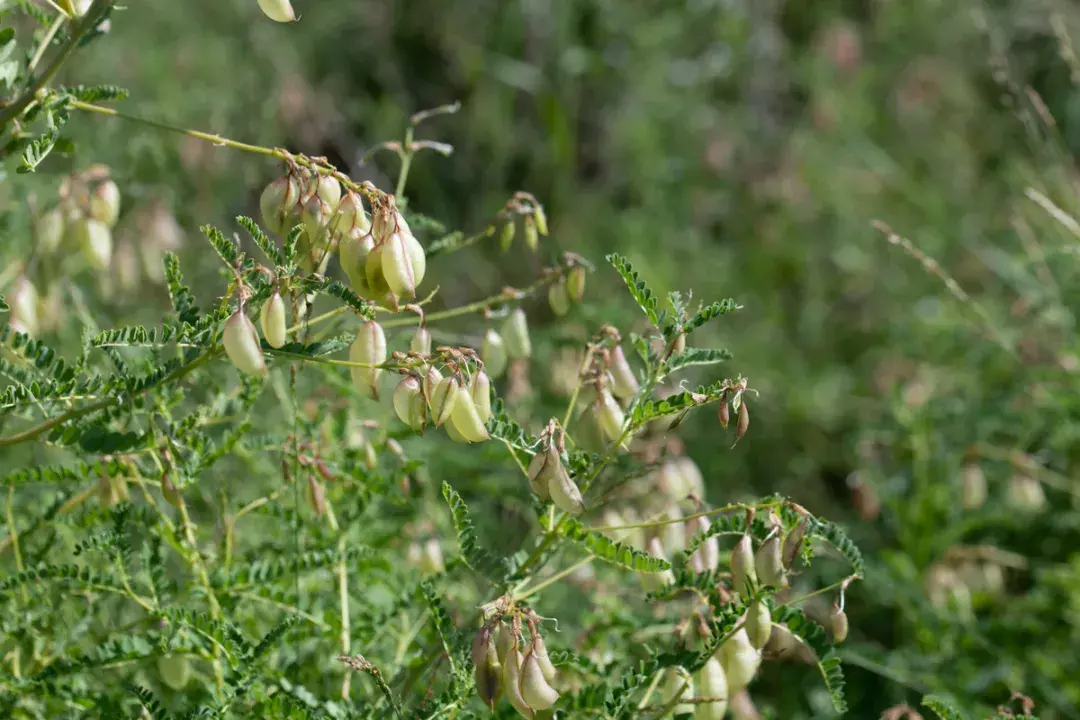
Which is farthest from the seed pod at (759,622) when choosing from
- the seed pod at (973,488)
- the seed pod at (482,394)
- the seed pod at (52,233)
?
the seed pod at (973,488)

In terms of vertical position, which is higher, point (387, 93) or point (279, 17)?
point (279, 17)

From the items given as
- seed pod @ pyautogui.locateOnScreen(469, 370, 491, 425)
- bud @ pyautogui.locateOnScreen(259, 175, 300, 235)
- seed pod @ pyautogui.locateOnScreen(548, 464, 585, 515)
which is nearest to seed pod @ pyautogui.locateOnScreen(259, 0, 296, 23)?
bud @ pyautogui.locateOnScreen(259, 175, 300, 235)

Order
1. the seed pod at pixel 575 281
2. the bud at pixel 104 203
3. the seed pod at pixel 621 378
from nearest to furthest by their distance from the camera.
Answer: the seed pod at pixel 621 378 → the seed pod at pixel 575 281 → the bud at pixel 104 203

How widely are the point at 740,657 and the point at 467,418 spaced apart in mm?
347

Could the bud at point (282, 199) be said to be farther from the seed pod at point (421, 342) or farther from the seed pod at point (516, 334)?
the seed pod at point (516, 334)

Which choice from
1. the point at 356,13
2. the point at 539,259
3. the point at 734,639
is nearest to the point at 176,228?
the point at 539,259

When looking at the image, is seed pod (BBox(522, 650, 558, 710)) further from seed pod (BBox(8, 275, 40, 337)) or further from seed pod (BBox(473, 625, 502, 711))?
seed pod (BBox(8, 275, 40, 337))

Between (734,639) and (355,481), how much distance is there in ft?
1.58

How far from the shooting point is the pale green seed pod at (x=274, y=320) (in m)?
0.93

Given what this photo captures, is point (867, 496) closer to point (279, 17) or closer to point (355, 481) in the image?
point (355, 481)

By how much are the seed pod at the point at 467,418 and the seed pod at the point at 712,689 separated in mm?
314

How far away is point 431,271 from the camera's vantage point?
391 centimetres

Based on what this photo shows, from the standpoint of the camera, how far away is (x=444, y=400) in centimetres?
96

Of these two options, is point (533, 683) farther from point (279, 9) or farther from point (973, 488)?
point (973, 488)
